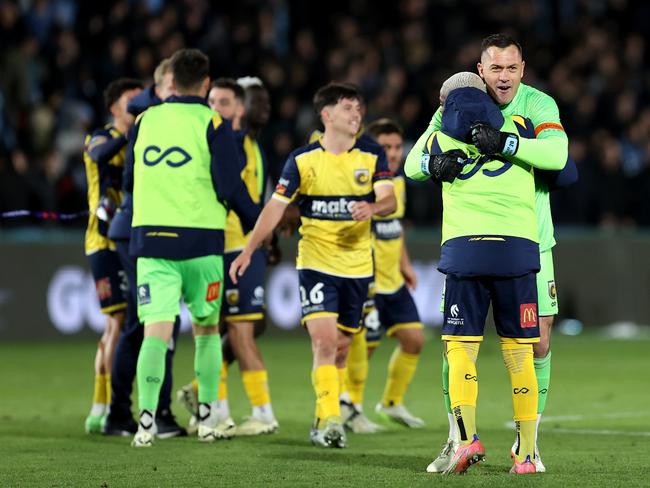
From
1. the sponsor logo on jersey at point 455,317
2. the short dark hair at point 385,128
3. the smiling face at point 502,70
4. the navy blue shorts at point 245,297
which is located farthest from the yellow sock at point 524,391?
the short dark hair at point 385,128

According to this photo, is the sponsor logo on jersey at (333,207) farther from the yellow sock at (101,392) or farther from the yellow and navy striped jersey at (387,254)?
the yellow sock at (101,392)

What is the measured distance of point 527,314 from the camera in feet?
22.5

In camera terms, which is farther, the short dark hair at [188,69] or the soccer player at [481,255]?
the short dark hair at [188,69]

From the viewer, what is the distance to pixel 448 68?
73.7 feet

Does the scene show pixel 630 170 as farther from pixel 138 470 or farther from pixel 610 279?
pixel 138 470

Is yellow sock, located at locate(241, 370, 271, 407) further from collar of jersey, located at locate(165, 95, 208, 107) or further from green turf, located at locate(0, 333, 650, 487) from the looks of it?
collar of jersey, located at locate(165, 95, 208, 107)

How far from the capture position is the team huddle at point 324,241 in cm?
683

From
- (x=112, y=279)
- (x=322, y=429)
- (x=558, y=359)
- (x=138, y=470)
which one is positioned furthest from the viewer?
(x=558, y=359)

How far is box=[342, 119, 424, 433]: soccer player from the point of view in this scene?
396 inches

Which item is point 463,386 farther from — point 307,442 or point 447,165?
point 307,442

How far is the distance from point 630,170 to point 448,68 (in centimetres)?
345

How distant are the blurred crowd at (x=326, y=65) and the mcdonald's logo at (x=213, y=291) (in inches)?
322

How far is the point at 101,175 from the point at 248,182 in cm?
106

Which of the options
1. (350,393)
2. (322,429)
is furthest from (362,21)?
(322,429)
